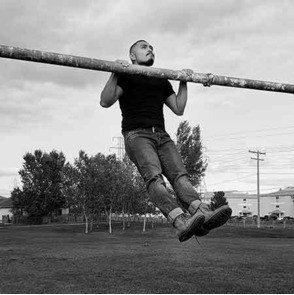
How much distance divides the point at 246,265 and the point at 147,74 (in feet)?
51.9

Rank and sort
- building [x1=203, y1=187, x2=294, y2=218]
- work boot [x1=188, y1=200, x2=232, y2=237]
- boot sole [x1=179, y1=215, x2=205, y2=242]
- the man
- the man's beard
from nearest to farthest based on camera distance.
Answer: boot sole [x1=179, y1=215, x2=205, y2=242], work boot [x1=188, y1=200, x2=232, y2=237], the man, the man's beard, building [x1=203, y1=187, x2=294, y2=218]

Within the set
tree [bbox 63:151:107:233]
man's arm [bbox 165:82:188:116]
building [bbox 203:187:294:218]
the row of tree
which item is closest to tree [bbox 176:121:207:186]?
the row of tree

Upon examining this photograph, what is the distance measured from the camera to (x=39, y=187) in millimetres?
77938

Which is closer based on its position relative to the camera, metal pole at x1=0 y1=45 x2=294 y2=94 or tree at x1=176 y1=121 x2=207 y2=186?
metal pole at x1=0 y1=45 x2=294 y2=94

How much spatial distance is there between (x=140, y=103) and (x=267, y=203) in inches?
5319

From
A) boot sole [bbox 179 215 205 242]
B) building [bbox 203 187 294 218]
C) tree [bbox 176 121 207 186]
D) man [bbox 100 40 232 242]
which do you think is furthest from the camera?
building [bbox 203 187 294 218]

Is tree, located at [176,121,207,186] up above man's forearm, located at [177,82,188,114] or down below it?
above

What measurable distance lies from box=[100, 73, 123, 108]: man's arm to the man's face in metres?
0.37

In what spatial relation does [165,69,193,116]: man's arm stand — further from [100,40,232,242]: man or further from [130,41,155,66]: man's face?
[130,41,155,66]: man's face

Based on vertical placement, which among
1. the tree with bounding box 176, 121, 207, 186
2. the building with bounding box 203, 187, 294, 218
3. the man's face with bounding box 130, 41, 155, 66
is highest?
the tree with bounding box 176, 121, 207, 186

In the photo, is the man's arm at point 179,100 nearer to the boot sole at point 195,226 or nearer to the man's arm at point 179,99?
the man's arm at point 179,99

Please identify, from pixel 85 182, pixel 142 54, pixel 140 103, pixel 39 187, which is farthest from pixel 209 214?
pixel 39 187

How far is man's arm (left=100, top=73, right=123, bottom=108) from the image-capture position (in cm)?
498

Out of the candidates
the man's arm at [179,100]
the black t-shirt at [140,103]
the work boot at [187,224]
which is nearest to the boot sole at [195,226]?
the work boot at [187,224]
